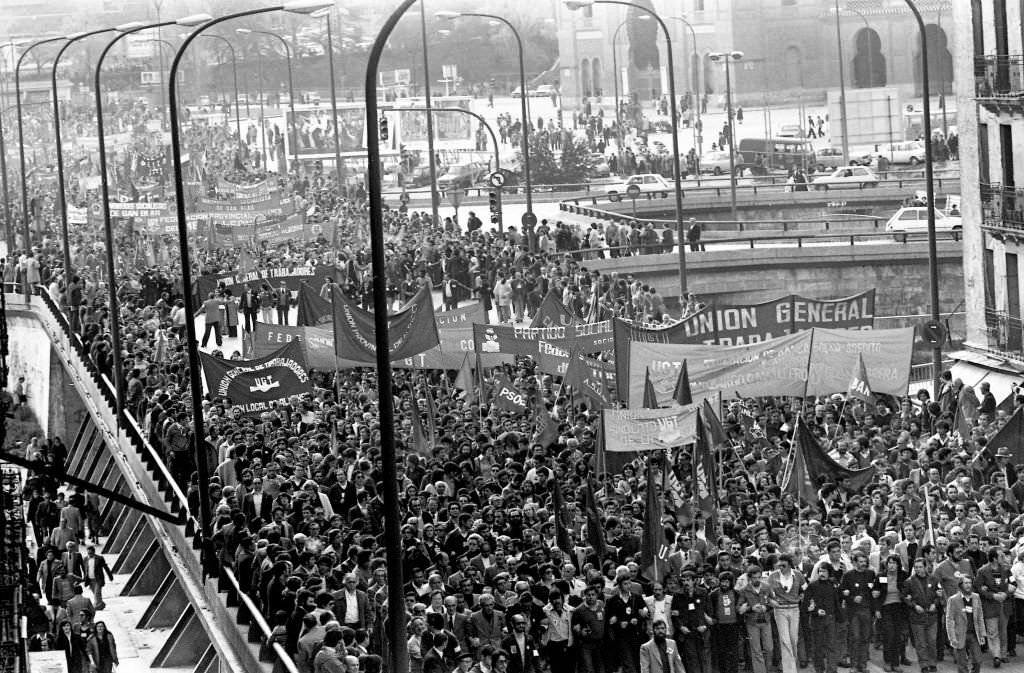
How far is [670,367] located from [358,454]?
12.8 feet

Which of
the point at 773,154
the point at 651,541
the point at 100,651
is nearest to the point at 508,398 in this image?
the point at 100,651

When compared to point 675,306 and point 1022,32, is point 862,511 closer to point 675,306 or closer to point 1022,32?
point 1022,32

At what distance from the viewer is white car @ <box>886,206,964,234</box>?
59.1m

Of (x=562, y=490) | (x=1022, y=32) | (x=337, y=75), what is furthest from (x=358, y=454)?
(x=337, y=75)

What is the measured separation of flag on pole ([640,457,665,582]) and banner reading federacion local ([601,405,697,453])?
299 cm

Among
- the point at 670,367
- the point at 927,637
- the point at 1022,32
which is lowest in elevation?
the point at 927,637

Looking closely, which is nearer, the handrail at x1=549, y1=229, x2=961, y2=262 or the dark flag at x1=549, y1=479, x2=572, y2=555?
the dark flag at x1=549, y1=479, x2=572, y2=555

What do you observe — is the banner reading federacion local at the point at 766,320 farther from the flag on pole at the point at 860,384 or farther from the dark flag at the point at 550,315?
the dark flag at the point at 550,315

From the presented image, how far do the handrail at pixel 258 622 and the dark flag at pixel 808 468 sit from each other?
5.50 metres

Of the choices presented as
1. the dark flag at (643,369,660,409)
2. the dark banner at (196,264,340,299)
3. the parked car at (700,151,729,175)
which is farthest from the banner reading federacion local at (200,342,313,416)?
the parked car at (700,151,729,175)

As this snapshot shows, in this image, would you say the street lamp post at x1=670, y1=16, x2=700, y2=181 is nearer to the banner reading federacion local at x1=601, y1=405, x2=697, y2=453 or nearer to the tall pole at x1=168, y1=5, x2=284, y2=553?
the tall pole at x1=168, y1=5, x2=284, y2=553

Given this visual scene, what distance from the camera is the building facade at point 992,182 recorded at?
39.2m

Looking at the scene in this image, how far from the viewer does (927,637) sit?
21.3 metres

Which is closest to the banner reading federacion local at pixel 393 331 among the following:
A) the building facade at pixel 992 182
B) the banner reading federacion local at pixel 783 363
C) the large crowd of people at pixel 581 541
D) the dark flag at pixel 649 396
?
the large crowd of people at pixel 581 541
